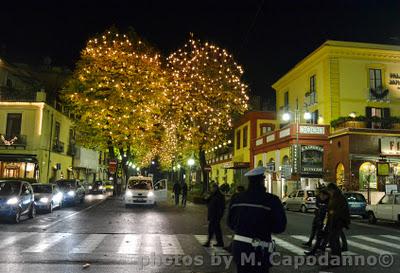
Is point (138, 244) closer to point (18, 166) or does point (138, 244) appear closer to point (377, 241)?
point (377, 241)

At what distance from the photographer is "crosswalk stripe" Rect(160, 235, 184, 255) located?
38.7ft

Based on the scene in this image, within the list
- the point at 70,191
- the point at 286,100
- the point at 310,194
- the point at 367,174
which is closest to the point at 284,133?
the point at 367,174

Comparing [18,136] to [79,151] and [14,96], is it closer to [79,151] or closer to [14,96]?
[14,96]

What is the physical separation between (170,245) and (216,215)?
1544 millimetres

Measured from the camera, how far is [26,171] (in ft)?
136

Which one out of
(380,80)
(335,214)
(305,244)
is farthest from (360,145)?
(335,214)

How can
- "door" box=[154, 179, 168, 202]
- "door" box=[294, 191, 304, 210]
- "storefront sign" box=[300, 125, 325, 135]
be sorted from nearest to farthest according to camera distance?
1. "door" box=[294, 191, 304, 210]
2. "door" box=[154, 179, 168, 202]
3. "storefront sign" box=[300, 125, 325, 135]

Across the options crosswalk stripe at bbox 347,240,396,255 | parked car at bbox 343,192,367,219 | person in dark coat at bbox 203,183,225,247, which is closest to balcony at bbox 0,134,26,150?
parked car at bbox 343,192,367,219

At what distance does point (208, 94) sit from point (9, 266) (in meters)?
24.0

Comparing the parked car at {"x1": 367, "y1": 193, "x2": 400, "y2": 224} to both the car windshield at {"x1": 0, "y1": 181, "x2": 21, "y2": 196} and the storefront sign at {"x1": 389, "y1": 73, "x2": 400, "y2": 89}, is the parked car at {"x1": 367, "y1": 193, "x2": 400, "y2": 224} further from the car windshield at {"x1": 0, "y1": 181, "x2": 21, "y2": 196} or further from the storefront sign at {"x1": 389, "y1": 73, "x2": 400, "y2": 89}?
the storefront sign at {"x1": 389, "y1": 73, "x2": 400, "y2": 89}

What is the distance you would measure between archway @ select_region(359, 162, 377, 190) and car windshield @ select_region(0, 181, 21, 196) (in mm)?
21796

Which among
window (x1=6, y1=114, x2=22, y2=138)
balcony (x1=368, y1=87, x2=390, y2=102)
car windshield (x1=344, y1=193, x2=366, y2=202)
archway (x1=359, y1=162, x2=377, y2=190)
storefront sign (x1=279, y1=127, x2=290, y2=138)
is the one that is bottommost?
car windshield (x1=344, y1=193, x2=366, y2=202)

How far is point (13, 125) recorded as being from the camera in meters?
42.8

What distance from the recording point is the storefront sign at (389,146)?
104 ft
